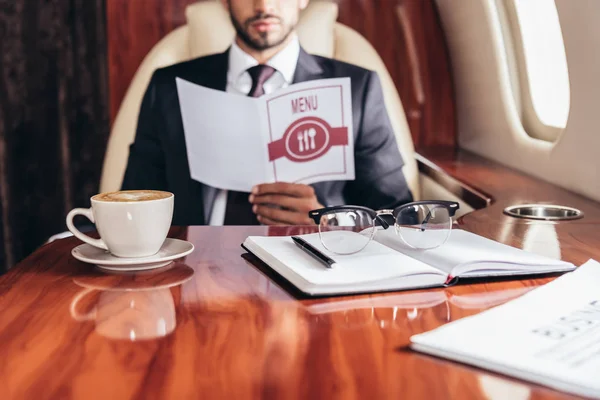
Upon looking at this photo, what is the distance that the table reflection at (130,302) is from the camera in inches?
22.7

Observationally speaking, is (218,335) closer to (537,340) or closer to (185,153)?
(537,340)

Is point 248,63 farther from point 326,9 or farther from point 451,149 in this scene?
point 451,149

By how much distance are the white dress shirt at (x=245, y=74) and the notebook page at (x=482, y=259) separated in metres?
0.84

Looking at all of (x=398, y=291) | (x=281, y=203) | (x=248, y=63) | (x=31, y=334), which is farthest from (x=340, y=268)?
(x=248, y=63)

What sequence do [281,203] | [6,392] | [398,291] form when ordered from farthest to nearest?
1. [281,203]
2. [398,291]
3. [6,392]

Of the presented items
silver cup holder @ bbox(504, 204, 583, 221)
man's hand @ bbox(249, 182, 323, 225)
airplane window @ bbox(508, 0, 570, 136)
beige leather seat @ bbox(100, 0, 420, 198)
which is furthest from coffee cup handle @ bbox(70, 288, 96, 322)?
airplane window @ bbox(508, 0, 570, 136)

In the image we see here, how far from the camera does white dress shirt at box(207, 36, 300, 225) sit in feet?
5.26

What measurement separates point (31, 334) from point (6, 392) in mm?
110

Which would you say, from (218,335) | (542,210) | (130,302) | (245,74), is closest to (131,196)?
(130,302)

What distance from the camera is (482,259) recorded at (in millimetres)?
715

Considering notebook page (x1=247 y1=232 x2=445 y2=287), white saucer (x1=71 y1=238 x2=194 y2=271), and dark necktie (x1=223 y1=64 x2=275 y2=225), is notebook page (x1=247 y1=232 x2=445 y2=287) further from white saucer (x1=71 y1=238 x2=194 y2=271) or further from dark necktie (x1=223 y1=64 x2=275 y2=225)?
dark necktie (x1=223 y1=64 x2=275 y2=225)

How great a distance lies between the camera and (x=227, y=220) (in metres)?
1.59

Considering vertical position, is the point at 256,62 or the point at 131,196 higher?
the point at 256,62

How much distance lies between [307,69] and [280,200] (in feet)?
1.05
